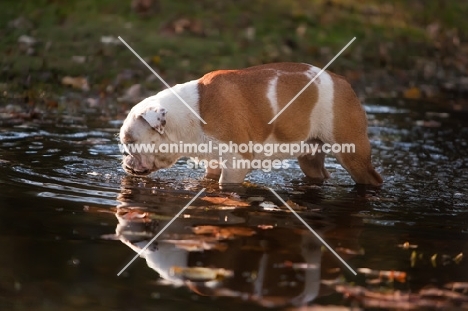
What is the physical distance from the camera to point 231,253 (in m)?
5.45

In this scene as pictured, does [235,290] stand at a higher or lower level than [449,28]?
A: lower

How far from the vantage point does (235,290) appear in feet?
15.7

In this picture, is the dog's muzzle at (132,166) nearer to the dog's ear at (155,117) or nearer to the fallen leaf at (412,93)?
the dog's ear at (155,117)

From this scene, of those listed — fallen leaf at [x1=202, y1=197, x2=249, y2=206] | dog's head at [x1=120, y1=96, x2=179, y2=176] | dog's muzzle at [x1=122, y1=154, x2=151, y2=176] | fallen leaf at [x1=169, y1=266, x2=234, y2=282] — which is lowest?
fallen leaf at [x1=169, y1=266, x2=234, y2=282]

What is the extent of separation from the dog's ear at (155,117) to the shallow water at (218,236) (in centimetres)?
57

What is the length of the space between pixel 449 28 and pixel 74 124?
1082cm

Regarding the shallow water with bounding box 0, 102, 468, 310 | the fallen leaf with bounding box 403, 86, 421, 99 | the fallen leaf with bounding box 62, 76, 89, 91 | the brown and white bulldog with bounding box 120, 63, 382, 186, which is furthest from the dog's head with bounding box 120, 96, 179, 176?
the fallen leaf with bounding box 403, 86, 421, 99

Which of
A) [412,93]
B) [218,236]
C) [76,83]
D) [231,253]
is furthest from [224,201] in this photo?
[412,93]

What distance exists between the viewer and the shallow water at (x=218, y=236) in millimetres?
4750

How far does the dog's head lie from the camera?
23.5ft

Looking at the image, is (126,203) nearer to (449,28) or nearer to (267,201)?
(267,201)

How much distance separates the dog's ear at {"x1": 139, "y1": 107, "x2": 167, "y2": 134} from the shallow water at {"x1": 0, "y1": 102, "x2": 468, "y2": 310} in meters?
0.57

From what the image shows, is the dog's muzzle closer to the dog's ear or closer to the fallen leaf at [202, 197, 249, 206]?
the dog's ear

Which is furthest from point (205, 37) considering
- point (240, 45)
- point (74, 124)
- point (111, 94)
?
point (74, 124)
